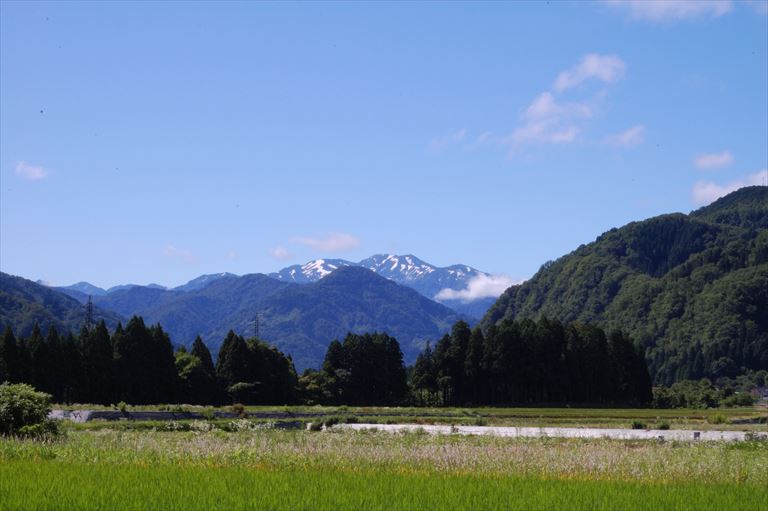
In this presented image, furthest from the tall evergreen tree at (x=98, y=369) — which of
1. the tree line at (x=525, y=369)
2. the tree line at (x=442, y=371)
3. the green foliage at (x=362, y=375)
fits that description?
the tree line at (x=525, y=369)

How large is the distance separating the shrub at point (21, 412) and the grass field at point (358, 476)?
1.76 metres

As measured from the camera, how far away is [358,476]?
2322 cm

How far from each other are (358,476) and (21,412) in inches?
688

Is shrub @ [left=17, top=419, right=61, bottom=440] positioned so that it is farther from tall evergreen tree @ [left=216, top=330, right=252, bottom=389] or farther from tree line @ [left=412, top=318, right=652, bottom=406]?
tree line @ [left=412, top=318, right=652, bottom=406]

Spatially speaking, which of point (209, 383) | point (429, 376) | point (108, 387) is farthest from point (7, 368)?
point (429, 376)

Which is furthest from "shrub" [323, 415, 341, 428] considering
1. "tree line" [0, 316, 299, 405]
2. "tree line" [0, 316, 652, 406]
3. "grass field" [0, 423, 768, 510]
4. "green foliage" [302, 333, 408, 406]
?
"green foliage" [302, 333, 408, 406]

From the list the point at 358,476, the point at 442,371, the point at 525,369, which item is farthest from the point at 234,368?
the point at 358,476

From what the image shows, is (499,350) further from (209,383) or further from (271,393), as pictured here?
(209,383)

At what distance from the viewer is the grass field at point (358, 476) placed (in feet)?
61.9

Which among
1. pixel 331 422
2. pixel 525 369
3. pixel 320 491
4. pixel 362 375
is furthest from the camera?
pixel 362 375

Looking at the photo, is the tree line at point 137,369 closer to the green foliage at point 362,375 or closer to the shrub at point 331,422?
the green foliage at point 362,375

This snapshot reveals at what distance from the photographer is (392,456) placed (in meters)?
28.9

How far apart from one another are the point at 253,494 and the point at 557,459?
1250cm

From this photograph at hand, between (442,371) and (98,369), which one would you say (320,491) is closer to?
(98,369)
